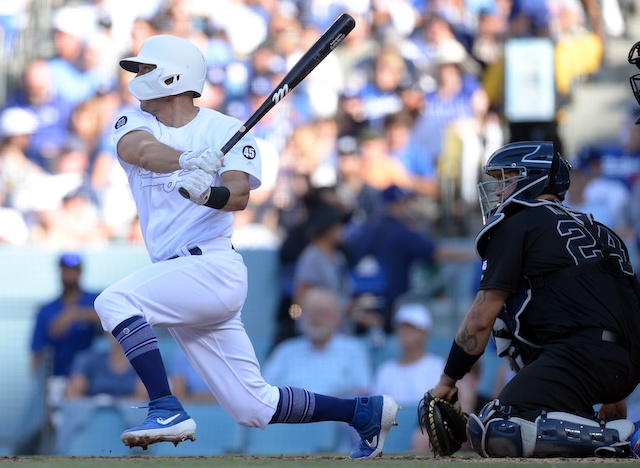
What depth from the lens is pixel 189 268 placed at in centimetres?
487

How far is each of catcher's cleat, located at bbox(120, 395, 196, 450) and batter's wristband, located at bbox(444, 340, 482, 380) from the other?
4.19ft

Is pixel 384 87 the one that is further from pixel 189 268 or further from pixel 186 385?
pixel 189 268

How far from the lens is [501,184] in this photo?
5438mm

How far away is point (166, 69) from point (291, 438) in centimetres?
389

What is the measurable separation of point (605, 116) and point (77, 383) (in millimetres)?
5624

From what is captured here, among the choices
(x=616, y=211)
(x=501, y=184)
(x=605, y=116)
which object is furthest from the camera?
(x=605, y=116)

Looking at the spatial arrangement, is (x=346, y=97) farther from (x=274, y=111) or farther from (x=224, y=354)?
(x=224, y=354)

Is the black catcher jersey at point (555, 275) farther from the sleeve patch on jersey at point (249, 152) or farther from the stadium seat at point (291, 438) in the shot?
the stadium seat at point (291, 438)

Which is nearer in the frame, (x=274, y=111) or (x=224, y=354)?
(x=224, y=354)

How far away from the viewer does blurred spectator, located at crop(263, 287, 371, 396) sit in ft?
27.2

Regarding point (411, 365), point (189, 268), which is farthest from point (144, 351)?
point (411, 365)

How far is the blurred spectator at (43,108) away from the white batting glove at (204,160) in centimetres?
688

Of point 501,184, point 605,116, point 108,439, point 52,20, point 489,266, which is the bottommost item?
point 108,439

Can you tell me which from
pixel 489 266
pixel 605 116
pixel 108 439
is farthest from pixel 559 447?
pixel 605 116
